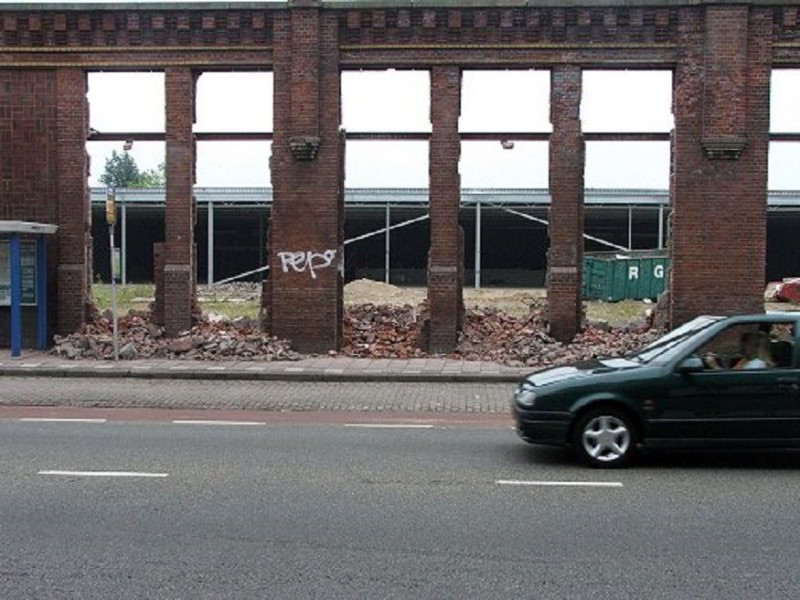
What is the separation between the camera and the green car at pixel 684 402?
8430mm

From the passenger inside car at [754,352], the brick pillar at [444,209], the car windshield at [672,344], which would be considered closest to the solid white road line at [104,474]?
the car windshield at [672,344]

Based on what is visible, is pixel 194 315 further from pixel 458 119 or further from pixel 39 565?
pixel 39 565

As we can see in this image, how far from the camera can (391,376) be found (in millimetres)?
15633

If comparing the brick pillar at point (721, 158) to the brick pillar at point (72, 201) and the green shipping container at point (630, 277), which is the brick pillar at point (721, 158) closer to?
the brick pillar at point (72, 201)

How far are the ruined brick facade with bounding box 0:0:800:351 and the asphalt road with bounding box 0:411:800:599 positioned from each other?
8389 millimetres

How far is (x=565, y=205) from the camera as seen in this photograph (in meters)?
17.6

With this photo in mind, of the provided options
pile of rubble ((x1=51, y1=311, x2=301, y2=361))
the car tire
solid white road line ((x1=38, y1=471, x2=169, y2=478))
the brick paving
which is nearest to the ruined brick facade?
pile of rubble ((x1=51, y1=311, x2=301, y2=361))

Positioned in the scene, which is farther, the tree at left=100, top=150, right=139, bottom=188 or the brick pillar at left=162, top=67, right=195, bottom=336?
the tree at left=100, top=150, right=139, bottom=188

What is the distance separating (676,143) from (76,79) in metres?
12.0

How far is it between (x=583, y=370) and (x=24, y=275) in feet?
43.9

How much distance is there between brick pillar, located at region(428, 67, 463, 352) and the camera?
57.9 ft

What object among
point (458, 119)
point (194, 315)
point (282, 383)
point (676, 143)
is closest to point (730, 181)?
point (676, 143)

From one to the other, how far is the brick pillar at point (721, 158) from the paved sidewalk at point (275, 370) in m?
4.15

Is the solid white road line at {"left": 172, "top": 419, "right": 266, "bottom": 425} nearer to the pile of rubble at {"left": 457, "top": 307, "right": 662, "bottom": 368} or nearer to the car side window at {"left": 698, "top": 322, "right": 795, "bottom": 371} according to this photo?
the car side window at {"left": 698, "top": 322, "right": 795, "bottom": 371}
